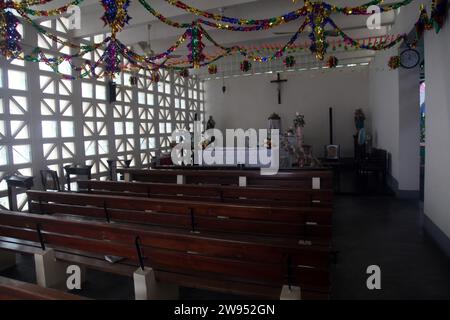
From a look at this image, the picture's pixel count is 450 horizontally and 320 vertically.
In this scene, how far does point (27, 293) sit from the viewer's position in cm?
141

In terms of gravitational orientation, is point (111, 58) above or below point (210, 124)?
above

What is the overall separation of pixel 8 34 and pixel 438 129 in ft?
18.9

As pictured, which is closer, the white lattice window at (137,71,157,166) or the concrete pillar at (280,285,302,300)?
the concrete pillar at (280,285,302,300)

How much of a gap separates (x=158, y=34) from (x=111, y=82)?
1706 mm

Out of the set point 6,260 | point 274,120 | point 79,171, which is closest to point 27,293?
point 6,260

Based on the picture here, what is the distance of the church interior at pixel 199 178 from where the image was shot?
2168 mm

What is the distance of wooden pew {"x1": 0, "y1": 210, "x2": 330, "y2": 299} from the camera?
181cm

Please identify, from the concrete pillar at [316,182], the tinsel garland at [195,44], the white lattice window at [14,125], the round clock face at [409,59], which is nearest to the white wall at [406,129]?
the round clock face at [409,59]

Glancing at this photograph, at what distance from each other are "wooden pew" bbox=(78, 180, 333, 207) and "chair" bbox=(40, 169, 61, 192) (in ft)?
5.72

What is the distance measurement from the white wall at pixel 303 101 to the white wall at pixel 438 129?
332 inches

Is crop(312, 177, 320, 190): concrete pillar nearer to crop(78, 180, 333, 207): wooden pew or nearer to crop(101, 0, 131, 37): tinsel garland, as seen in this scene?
crop(78, 180, 333, 207): wooden pew

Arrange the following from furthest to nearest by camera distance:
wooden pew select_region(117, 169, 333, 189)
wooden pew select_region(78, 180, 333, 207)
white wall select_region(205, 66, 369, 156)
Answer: white wall select_region(205, 66, 369, 156) → wooden pew select_region(117, 169, 333, 189) → wooden pew select_region(78, 180, 333, 207)

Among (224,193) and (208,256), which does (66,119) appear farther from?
(208,256)

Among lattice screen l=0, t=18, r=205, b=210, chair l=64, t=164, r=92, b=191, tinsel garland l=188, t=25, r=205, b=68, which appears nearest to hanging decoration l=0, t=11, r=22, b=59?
lattice screen l=0, t=18, r=205, b=210
